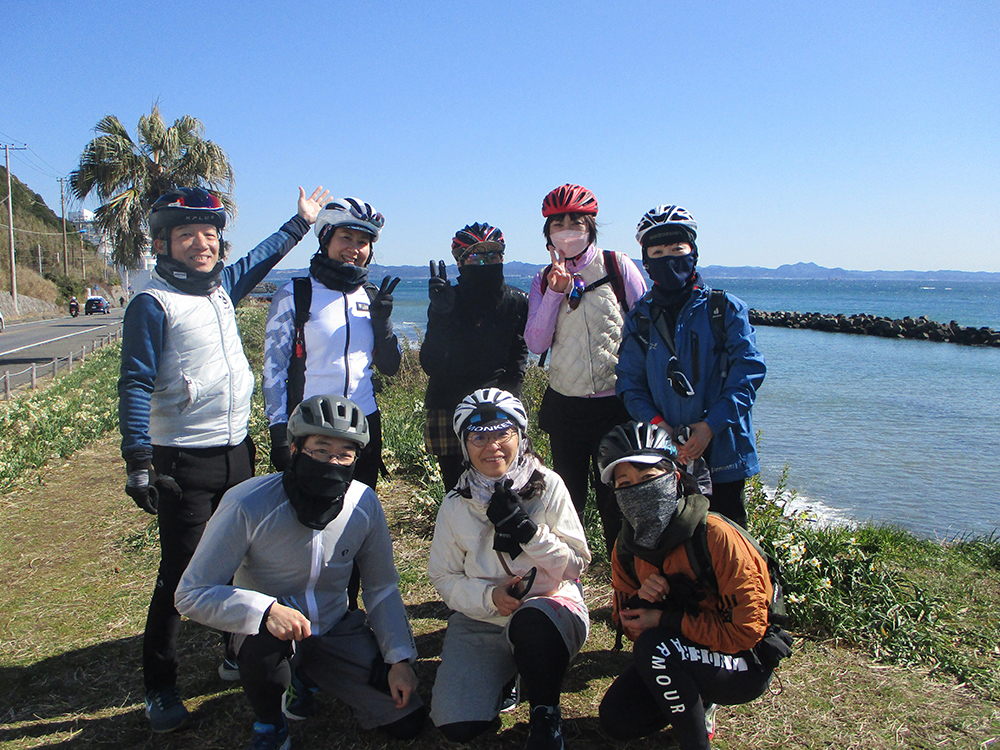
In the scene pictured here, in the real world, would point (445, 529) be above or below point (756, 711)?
above

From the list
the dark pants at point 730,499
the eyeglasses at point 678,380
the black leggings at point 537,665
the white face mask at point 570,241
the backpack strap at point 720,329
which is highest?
the white face mask at point 570,241

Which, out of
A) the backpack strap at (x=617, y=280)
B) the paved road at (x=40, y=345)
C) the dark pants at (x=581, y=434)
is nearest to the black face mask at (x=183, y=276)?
the dark pants at (x=581, y=434)

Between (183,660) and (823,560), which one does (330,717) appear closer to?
(183,660)

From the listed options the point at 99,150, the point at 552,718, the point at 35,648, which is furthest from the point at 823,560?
the point at 99,150

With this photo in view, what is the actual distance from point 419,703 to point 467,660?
266 mm

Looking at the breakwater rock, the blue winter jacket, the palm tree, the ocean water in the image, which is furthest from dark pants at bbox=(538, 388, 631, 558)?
the breakwater rock

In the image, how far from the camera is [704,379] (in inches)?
130

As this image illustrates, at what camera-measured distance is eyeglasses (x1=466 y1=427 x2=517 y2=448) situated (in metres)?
3.04

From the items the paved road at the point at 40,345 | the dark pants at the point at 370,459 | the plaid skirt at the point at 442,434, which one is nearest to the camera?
the dark pants at the point at 370,459

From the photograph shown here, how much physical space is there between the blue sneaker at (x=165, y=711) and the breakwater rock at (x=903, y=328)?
123 feet

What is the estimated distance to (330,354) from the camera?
3.45 meters

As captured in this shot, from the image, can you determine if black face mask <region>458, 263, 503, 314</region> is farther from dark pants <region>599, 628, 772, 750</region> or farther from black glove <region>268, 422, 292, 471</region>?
dark pants <region>599, 628, 772, 750</region>

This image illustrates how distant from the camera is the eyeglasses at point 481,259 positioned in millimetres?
3770

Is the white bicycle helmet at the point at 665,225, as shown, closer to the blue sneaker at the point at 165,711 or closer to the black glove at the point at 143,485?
the black glove at the point at 143,485
